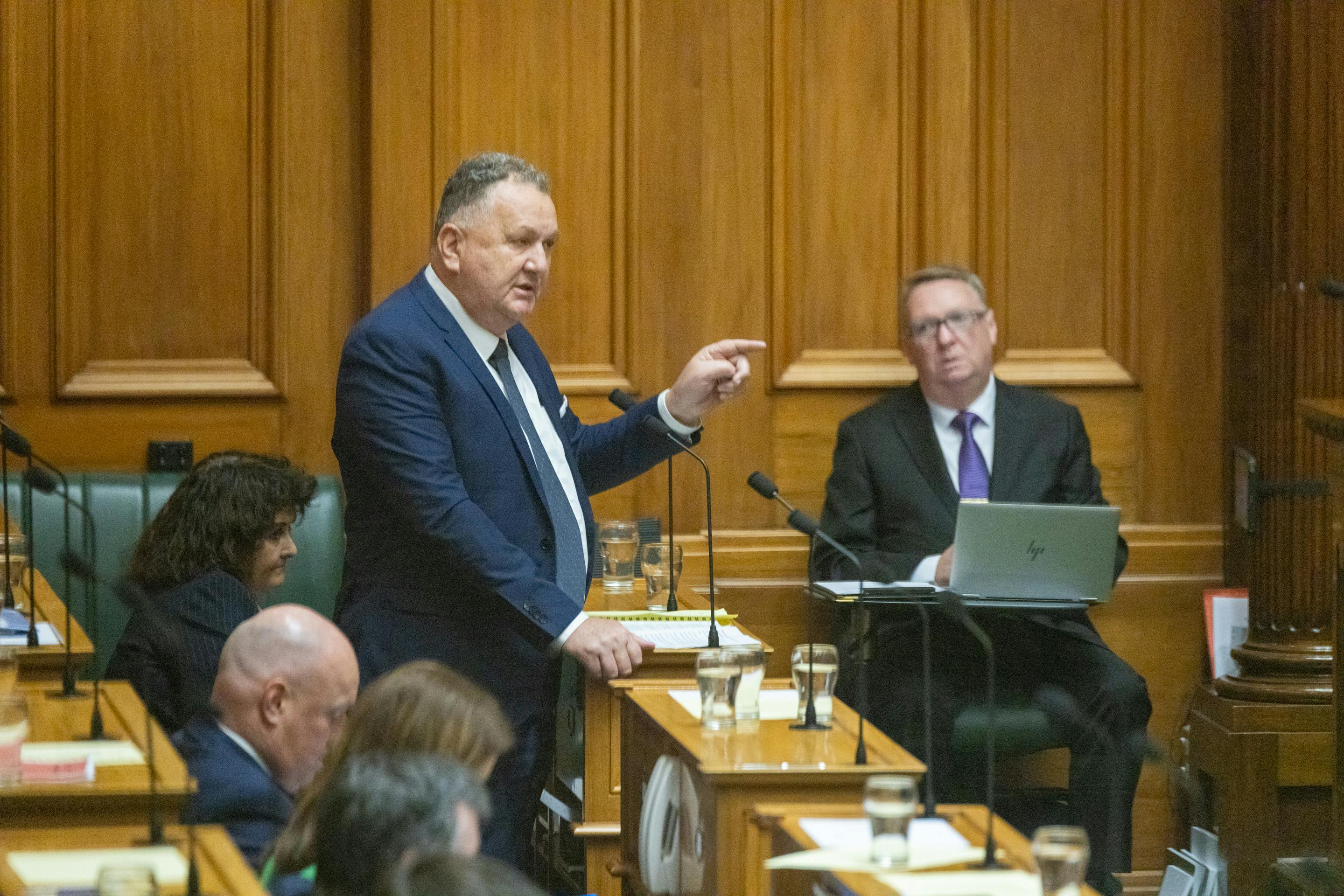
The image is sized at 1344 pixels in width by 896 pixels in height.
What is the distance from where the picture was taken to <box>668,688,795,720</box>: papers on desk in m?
2.88

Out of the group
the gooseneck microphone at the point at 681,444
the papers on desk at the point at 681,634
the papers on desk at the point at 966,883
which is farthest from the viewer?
the papers on desk at the point at 681,634

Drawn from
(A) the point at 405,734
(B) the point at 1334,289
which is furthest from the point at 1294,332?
(A) the point at 405,734

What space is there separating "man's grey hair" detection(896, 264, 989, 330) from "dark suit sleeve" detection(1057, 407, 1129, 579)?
1.29 feet

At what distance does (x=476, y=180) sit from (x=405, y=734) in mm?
1678

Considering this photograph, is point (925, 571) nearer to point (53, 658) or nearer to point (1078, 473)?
point (1078, 473)

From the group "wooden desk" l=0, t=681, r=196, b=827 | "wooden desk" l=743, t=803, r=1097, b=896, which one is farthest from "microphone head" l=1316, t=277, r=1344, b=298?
"wooden desk" l=0, t=681, r=196, b=827

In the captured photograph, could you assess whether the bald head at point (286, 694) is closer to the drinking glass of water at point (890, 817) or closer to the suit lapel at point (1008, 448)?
the drinking glass of water at point (890, 817)

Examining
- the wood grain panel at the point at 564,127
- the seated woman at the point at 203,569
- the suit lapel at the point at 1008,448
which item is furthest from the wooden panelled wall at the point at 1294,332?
the seated woman at the point at 203,569

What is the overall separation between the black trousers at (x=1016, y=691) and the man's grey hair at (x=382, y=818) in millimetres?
2497

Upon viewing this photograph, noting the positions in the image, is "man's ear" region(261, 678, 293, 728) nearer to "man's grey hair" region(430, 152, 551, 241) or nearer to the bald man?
the bald man

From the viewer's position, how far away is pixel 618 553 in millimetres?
4035

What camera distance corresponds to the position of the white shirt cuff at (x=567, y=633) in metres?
3.16

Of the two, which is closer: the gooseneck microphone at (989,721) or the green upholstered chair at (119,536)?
the gooseneck microphone at (989,721)

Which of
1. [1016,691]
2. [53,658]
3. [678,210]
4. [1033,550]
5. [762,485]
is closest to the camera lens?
[762,485]
